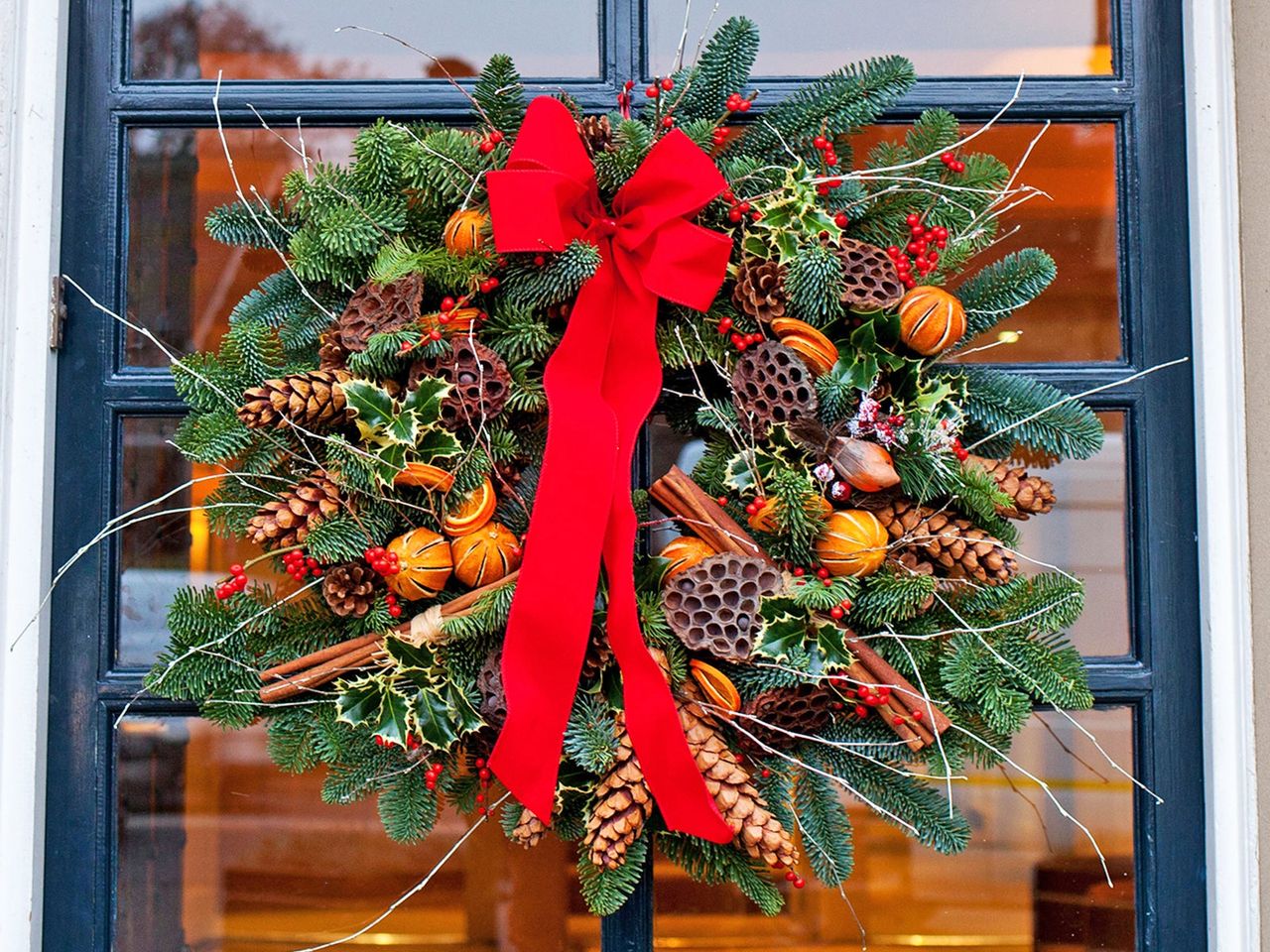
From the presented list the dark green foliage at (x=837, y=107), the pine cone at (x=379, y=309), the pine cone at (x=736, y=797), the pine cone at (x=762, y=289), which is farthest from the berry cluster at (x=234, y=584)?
the dark green foliage at (x=837, y=107)

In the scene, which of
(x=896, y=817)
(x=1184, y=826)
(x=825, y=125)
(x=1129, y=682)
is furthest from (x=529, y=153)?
(x=1184, y=826)

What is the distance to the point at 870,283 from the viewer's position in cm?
102

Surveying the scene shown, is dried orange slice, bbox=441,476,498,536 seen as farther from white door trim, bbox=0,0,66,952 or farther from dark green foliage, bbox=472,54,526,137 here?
white door trim, bbox=0,0,66,952

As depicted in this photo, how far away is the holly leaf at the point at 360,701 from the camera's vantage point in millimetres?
977

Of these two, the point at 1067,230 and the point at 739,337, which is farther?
the point at 1067,230

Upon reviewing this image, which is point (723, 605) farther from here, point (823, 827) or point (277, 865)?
point (277, 865)

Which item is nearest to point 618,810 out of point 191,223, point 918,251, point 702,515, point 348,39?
point 702,515

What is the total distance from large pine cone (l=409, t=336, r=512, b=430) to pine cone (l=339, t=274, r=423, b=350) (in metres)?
0.05

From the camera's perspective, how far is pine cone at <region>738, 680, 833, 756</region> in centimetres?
100

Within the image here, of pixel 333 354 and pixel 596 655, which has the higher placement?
pixel 333 354

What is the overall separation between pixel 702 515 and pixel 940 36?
72 centimetres

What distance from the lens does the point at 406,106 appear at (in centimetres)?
122

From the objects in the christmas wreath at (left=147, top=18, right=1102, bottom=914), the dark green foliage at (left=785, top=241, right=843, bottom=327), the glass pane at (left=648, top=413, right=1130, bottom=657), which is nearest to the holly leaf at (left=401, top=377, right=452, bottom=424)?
the christmas wreath at (left=147, top=18, right=1102, bottom=914)

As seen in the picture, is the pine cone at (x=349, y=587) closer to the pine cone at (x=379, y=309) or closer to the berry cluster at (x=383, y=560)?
the berry cluster at (x=383, y=560)
